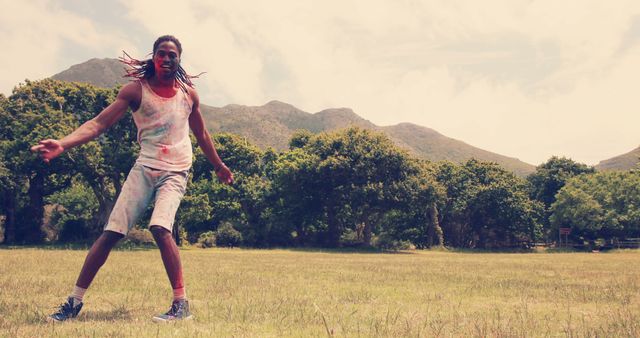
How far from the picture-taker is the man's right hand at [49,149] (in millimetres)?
5320

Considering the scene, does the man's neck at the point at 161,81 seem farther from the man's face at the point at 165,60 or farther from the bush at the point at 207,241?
the bush at the point at 207,241

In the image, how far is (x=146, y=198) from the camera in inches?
249

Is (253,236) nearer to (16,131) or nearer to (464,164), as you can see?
(16,131)

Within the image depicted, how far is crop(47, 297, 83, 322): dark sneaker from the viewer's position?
5.75 m

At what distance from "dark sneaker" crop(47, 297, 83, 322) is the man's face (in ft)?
10.0

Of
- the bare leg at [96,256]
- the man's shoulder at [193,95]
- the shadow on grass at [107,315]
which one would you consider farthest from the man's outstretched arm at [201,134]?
the shadow on grass at [107,315]

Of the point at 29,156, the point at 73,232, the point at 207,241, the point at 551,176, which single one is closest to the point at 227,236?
the point at 207,241

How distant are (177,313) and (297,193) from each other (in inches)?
1691

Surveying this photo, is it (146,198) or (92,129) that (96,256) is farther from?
(92,129)

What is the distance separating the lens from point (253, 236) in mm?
46906

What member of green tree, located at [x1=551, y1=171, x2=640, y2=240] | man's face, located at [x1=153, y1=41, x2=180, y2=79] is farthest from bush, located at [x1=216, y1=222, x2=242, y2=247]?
green tree, located at [x1=551, y1=171, x2=640, y2=240]

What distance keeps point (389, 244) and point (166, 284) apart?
4394 centimetres

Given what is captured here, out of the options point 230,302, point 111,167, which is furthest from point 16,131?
point 230,302

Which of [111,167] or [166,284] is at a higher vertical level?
[111,167]
